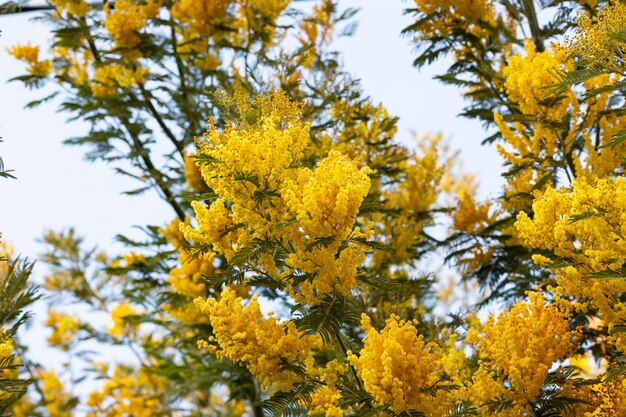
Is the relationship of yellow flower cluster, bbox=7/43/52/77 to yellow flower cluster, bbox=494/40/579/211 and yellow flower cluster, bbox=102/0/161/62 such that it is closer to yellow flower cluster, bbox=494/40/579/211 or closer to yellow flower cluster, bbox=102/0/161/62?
yellow flower cluster, bbox=102/0/161/62

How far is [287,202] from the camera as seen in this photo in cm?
310

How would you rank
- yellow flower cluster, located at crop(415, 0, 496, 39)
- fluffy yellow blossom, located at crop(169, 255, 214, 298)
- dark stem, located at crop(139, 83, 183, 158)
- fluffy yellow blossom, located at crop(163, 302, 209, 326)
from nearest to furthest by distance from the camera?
yellow flower cluster, located at crop(415, 0, 496, 39), fluffy yellow blossom, located at crop(169, 255, 214, 298), fluffy yellow blossom, located at crop(163, 302, 209, 326), dark stem, located at crop(139, 83, 183, 158)

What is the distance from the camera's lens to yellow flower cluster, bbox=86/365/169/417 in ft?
29.6

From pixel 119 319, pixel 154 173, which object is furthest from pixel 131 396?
pixel 154 173

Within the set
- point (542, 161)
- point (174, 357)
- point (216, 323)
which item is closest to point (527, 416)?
point (216, 323)

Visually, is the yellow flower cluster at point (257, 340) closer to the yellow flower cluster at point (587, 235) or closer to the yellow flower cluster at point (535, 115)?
the yellow flower cluster at point (587, 235)

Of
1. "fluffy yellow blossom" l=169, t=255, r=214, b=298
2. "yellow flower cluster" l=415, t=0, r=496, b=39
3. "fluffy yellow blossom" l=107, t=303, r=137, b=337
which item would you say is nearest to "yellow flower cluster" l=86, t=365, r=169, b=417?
"fluffy yellow blossom" l=107, t=303, r=137, b=337

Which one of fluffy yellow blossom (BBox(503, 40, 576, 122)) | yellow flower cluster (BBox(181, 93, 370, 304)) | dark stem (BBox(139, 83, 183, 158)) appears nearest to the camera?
yellow flower cluster (BBox(181, 93, 370, 304))

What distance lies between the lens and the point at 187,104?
23.9ft

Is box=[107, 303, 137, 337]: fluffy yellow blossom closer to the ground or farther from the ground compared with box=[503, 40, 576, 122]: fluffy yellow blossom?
farther from the ground

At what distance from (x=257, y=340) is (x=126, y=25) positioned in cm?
418

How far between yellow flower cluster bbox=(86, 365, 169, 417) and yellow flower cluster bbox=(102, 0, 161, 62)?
4060mm

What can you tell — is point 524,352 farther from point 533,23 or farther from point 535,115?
point 533,23

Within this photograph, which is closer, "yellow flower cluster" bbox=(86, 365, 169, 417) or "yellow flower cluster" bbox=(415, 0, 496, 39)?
"yellow flower cluster" bbox=(415, 0, 496, 39)
